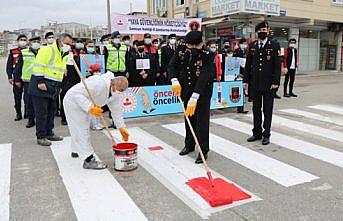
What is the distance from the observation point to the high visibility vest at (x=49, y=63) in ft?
19.1

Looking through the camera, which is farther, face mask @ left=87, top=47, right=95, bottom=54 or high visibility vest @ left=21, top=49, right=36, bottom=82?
face mask @ left=87, top=47, right=95, bottom=54

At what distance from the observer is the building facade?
1891 cm

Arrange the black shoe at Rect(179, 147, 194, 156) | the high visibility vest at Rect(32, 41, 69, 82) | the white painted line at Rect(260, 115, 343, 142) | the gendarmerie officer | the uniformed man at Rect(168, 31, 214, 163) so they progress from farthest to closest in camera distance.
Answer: the white painted line at Rect(260, 115, 343, 142)
the gendarmerie officer
the high visibility vest at Rect(32, 41, 69, 82)
the black shoe at Rect(179, 147, 194, 156)
the uniformed man at Rect(168, 31, 214, 163)

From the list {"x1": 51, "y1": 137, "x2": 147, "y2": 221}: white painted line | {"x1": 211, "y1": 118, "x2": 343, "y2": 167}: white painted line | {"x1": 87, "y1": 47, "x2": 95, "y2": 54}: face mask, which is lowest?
{"x1": 211, "y1": 118, "x2": 343, "y2": 167}: white painted line

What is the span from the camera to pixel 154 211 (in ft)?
11.8

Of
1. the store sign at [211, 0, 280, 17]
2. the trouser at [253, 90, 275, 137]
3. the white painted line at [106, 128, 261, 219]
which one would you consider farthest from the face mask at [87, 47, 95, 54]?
the store sign at [211, 0, 280, 17]

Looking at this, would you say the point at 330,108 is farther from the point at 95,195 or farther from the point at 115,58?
the point at 95,195

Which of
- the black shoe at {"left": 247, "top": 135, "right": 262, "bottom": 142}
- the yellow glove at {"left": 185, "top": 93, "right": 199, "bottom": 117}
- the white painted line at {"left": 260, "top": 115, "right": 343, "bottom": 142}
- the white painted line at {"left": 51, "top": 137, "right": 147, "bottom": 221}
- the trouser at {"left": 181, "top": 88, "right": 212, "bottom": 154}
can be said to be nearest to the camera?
the white painted line at {"left": 51, "top": 137, "right": 147, "bottom": 221}

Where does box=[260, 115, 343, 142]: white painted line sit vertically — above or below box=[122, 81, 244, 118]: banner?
below

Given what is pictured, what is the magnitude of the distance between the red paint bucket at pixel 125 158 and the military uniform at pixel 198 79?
108cm

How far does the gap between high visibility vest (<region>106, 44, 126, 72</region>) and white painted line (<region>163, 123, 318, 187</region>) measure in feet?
11.4

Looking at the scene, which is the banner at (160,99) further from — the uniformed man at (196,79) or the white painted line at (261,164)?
the uniformed man at (196,79)

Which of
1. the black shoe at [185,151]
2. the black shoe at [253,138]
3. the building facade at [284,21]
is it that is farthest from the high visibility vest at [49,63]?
the building facade at [284,21]

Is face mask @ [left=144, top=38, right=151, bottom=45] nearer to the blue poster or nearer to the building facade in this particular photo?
the blue poster
